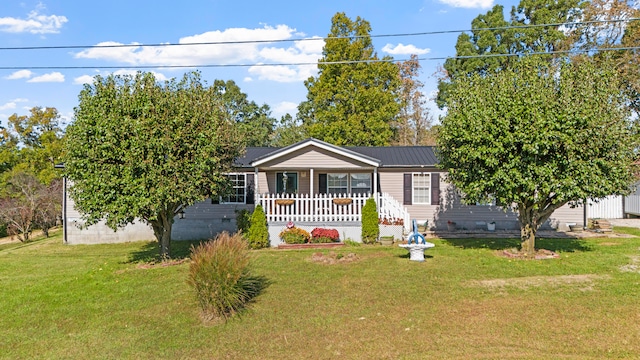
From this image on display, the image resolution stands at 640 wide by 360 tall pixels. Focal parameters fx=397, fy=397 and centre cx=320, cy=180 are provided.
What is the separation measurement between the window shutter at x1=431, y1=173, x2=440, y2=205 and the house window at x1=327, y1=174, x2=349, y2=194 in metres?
3.45

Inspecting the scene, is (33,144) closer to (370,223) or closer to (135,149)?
(135,149)

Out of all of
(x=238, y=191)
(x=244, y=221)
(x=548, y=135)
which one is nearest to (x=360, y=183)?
(x=238, y=191)

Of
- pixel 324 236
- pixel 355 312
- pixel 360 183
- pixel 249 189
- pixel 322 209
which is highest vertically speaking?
pixel 360 183

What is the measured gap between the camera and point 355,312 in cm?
686

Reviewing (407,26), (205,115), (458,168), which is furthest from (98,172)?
(407,26)

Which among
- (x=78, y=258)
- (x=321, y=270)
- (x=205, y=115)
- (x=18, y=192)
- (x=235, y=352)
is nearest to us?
(x=235, y=352)

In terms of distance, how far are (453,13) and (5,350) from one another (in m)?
17.6

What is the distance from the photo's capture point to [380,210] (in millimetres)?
14312

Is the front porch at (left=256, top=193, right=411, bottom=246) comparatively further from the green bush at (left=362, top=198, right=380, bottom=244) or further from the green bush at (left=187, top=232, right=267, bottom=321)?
the green bush at (left=187, top=232, right=267, bottom=321)

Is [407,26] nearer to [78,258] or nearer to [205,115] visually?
[205,115]

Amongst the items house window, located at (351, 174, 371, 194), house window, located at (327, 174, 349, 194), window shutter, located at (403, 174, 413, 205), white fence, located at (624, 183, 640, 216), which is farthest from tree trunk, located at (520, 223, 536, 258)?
white fence, located at (624, 183, 640, 216)

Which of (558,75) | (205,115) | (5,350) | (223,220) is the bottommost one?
(5,350)

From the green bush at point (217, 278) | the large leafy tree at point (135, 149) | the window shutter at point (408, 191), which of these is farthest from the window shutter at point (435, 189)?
the green bush at point (217, 278)

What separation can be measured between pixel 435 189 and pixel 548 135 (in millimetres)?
7239
